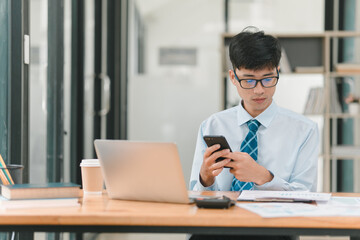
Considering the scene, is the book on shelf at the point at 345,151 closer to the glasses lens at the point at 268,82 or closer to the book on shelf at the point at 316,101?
the book on shelf at the point at 316,101

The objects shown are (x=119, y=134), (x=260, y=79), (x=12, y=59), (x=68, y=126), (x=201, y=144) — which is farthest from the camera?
(x=119, y=134)

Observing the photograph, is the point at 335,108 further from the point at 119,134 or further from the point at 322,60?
the point at 119,134

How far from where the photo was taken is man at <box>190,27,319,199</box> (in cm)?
193

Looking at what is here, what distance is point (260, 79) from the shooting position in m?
1.93

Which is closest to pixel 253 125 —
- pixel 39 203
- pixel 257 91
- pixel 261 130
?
pixel 261 130

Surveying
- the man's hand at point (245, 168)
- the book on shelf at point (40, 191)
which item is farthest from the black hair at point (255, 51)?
the book on shelf at point (40, 191)

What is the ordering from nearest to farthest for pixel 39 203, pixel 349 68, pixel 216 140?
pixel 39 203 → pixel 216 140 → pixel 349 68

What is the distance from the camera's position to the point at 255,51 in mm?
1942

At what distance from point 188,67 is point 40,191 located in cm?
395

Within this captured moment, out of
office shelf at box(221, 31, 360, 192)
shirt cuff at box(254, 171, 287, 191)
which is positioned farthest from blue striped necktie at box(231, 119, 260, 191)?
office shelf at box(221, 31, 360, 192)

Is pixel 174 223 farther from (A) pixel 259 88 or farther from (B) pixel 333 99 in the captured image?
(B) pixel 333 99

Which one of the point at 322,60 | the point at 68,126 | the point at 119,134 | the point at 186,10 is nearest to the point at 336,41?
the point at 322,60

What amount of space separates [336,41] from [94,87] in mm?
2444

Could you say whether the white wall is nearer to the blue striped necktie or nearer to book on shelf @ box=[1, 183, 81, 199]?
the blue striped necktie
